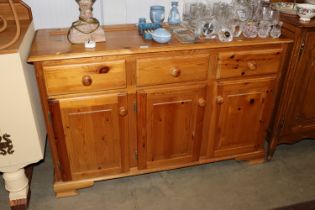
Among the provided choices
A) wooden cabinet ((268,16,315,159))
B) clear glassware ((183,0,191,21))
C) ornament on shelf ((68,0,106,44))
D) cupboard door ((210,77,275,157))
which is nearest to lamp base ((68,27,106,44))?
ornament on shelf ((68,0,106,44))

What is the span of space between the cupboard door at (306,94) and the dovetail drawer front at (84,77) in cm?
105

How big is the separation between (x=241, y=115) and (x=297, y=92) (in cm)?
38

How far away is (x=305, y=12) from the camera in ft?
5.41

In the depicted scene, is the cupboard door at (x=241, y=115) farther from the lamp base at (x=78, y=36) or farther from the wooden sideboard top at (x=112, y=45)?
the lamp base at (x=78, y=36)

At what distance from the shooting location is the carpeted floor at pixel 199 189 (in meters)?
1.69

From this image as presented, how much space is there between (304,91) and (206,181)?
2.68 ft

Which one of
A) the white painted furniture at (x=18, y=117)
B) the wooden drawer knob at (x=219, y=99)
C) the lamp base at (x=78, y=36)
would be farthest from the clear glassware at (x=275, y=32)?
the white painted furniture at (x=18, y=117)

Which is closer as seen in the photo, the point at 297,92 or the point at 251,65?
the point at 251,65

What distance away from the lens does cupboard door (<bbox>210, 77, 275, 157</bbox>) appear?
1690 millimetres

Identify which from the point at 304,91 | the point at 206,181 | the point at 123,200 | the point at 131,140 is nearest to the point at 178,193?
the point at 206,181

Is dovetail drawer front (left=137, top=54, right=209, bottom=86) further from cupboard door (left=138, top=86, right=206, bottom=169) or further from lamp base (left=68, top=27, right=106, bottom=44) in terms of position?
lamp base (left=68, top=27, right=106, bottom=44)

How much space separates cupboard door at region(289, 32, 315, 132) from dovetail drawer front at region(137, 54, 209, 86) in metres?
0.61

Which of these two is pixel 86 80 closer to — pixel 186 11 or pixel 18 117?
pixel 18 117

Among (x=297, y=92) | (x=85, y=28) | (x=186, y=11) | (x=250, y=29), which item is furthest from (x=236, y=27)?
(x=85, y=28)
